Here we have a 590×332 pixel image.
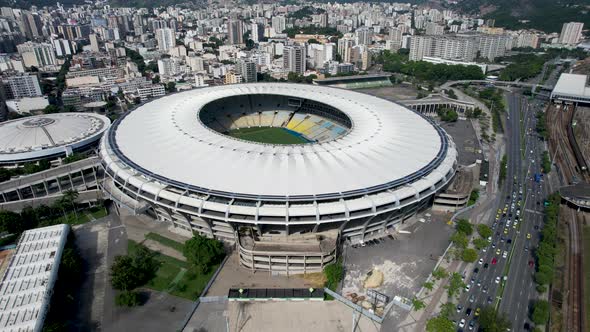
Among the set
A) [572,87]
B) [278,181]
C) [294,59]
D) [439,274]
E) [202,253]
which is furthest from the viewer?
[294,59]

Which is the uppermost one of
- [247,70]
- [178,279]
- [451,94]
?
[247,70]

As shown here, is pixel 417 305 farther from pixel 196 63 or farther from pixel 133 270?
pixel 196 63

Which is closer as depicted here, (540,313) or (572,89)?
(540,313)

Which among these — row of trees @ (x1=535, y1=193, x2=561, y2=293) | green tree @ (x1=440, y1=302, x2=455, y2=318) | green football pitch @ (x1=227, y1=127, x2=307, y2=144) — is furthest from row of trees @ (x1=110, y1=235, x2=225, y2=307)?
green football pitch @ (x1=227, y1=127, x2=307, y2=144)

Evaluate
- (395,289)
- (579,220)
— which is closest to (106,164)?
(395,289)

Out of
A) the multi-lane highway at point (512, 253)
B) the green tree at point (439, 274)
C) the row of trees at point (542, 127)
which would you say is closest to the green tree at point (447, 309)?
the multi-lane highway at point (512, 253)

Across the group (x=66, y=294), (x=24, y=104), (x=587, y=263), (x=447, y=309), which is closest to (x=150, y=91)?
(x=24, y=104)

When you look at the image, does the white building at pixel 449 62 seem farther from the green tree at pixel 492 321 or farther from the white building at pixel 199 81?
the green tree at pixel 492 321

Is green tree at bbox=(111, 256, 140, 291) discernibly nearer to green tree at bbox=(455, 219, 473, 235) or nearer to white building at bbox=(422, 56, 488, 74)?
green tree at bbox=(455, 219, 473, 235)
